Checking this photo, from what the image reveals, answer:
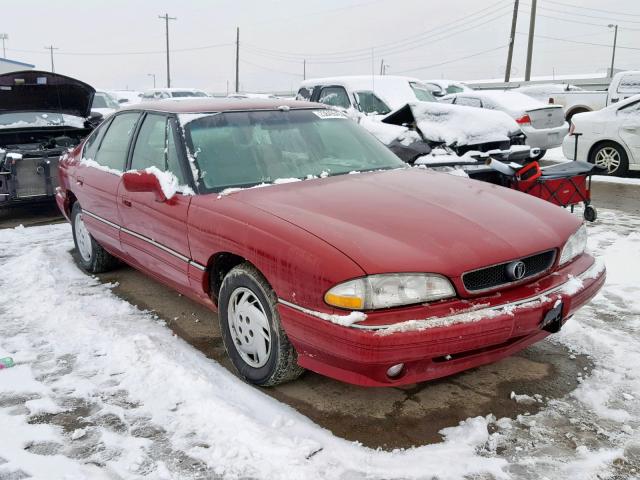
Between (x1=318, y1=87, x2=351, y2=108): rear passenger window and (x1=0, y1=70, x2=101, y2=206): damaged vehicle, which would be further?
(x1=318, y1=87, x2=351, y2=108): rear passenger window

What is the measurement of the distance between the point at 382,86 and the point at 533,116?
291cm

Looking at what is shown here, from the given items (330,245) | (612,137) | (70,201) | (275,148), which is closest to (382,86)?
(612,137)

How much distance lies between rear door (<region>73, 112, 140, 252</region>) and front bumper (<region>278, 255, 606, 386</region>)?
2206 millimetres

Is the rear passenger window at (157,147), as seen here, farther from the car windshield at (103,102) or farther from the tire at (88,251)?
the car windshield at (103,102)

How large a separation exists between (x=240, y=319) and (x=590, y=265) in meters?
1.95

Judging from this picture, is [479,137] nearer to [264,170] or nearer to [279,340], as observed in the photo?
[264,170]

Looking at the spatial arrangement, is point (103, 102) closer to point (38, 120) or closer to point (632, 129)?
point (38, 120)

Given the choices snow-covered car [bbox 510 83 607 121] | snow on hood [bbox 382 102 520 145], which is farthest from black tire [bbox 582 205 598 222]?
snow-covered car [bbox 510 83 607 121]

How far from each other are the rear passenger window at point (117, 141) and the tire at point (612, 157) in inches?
305

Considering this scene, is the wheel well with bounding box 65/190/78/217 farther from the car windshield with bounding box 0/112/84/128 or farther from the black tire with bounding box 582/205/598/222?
the black tire with bounding box 582/205/598/222

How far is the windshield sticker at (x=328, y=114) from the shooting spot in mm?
4219

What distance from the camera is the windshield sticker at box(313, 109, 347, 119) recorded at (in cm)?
422

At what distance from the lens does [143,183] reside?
11.6ft

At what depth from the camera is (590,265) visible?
322 cm
